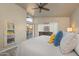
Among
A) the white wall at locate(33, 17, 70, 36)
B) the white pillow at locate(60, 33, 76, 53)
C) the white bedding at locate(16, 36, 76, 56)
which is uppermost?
the white wall at locate(33, 17, 70, 36)

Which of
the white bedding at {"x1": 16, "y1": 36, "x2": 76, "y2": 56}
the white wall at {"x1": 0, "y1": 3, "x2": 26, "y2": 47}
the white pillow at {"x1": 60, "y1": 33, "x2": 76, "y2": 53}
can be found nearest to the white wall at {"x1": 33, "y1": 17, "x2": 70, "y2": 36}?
the white wall at {"x1": 0, "y1": 3, "x2": 26, "y2": 47}

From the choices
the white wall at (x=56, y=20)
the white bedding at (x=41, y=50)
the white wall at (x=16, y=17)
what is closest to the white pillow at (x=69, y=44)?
the white bedding at (x=41, y=50)

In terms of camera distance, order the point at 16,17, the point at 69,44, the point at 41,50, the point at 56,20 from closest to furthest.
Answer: the point at 69,44
the point at 41,50
the point at 16,17
the point at 56,20

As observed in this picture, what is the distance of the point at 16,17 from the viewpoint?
5.21 metres

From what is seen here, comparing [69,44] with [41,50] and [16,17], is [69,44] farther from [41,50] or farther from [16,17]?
[16,17]

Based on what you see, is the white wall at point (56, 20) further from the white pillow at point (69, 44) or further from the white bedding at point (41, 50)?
the white pillow at point (69, 44)

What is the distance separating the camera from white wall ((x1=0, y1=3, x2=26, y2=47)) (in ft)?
13.7

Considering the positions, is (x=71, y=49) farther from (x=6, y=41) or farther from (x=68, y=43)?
(x=6, y=41)

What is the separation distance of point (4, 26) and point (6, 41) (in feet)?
1.70

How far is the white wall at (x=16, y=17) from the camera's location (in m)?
4.18

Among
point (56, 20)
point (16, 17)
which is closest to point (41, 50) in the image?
point (16, 17)

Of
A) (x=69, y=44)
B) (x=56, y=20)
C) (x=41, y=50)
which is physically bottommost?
(x=41, y=50)

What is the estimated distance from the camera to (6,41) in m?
4.23

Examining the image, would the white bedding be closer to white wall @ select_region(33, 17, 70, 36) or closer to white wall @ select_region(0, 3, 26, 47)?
white wall @ select_region(0, 3, 26, 47)
